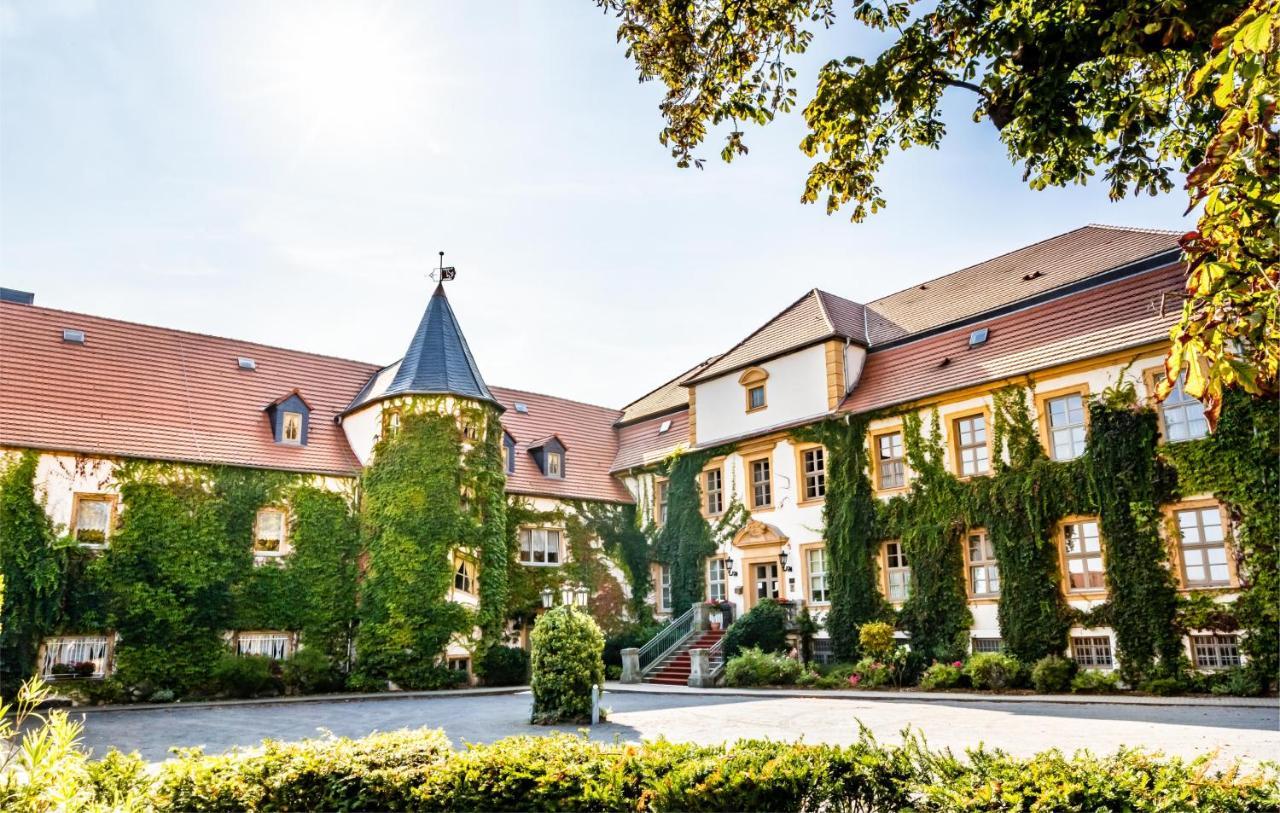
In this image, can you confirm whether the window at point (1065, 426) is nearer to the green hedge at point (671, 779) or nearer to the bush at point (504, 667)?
the green hedge at point (671, 779)

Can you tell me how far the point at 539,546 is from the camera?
28969mm

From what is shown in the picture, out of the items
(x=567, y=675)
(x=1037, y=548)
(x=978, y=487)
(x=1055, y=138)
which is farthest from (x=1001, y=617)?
(x=1055, y=138)

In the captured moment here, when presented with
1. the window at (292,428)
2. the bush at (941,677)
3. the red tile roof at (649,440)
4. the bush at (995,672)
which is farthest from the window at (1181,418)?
the window at (292,428)

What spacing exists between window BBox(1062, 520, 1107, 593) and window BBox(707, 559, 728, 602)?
1080cm

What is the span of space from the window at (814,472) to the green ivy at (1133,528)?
298 inches

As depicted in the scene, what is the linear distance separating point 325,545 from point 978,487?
1782 cm

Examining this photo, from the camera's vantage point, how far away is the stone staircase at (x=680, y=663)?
24.1 metres

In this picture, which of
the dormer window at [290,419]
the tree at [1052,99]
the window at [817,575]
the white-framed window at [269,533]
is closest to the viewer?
the tree at [1052,99]

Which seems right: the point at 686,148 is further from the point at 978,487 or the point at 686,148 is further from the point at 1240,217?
the point at 978,487

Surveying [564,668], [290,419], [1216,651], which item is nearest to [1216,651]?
[1216,651]

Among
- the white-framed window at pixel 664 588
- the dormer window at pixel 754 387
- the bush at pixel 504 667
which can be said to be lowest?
the bush at pixel 504 667

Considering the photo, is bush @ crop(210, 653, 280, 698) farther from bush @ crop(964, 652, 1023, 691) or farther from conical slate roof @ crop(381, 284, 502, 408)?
bush @ crop(964, 652, 1023, 691)

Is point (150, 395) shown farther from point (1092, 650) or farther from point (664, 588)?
point (1092, 650)

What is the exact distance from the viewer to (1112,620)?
17.9 meters
